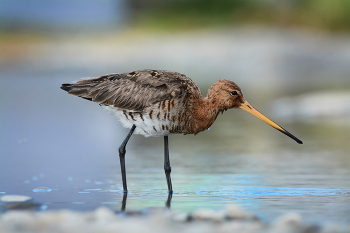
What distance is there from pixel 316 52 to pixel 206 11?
966 centimetres

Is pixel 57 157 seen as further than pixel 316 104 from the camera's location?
No

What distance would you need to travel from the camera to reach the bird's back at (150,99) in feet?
22.9

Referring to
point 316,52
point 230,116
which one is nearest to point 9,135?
point 230,116

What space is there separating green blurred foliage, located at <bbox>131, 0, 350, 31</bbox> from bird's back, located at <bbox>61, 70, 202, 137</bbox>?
1281 inches

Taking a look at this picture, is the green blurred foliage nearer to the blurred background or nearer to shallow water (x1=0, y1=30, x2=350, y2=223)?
the blurred background

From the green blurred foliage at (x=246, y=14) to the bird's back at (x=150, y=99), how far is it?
107ft

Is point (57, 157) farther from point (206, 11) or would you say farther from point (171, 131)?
point (206, 11)

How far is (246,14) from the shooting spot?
41375 mm

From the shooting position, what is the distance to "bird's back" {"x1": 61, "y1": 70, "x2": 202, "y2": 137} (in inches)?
275

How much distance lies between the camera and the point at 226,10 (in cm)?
4244

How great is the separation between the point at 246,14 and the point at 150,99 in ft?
116

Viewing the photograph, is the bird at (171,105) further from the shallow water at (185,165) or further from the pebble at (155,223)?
the pebble at (155,223)

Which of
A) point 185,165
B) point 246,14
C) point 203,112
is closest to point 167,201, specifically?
point 203,112

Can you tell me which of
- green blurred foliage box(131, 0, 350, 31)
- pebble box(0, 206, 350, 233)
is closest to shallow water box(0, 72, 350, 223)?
pebble box(0, 206, 350, 233)
